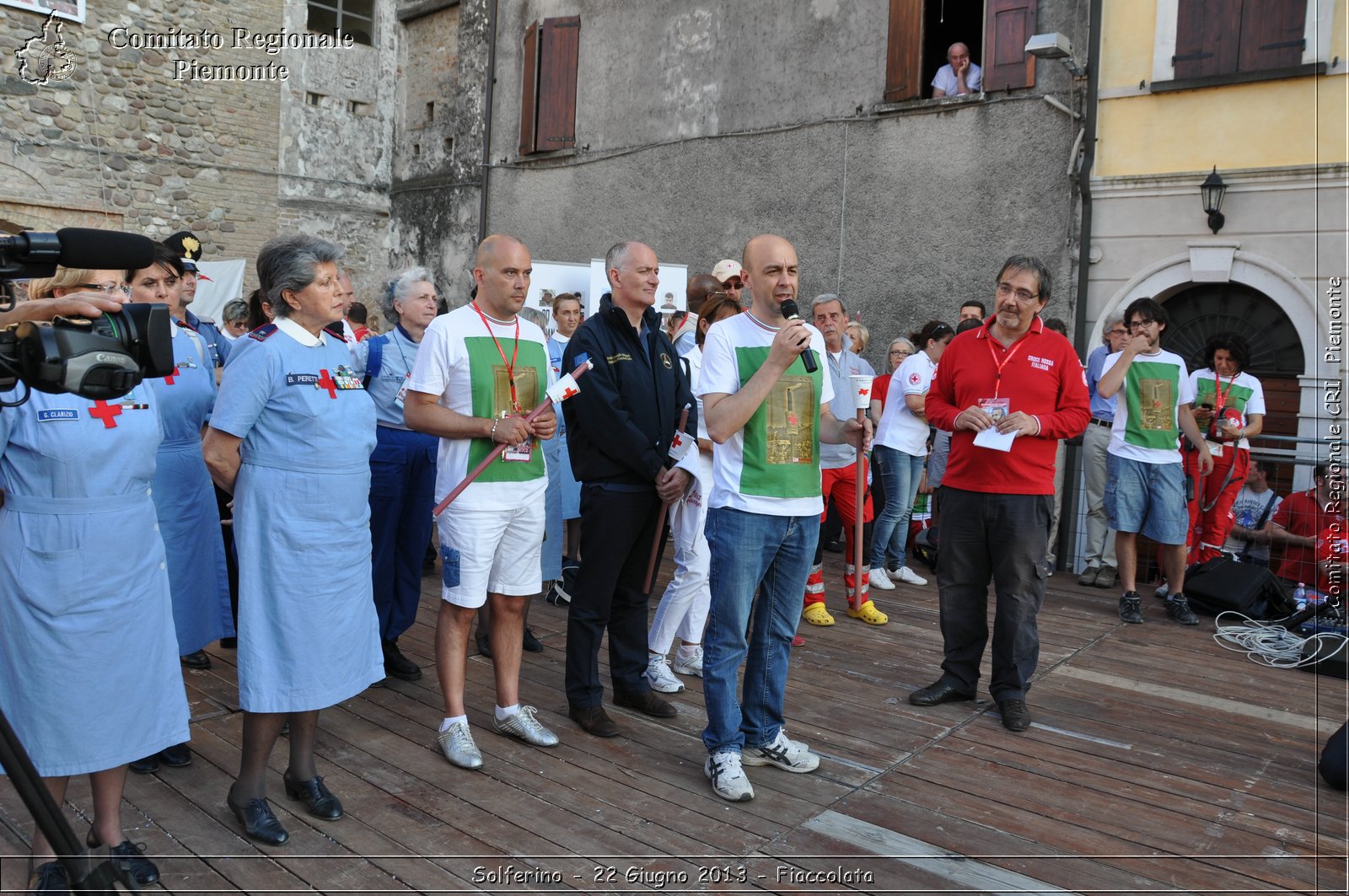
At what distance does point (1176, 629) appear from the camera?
6809mm

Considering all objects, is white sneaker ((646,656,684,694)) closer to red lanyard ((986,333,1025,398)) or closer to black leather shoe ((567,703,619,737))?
black leather shoe ((567,703,619,737))

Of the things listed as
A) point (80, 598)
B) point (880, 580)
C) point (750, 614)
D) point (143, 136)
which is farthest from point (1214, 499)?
point (143, 136)

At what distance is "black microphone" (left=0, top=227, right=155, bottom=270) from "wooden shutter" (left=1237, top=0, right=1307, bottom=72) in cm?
885

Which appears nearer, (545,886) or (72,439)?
(72,439)

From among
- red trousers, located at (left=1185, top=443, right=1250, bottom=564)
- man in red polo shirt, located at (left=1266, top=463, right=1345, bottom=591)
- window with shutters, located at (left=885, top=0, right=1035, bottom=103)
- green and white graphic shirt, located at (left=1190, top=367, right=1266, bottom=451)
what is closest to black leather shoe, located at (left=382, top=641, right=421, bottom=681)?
red trousers, located at (left=1185, top=443, right=1250, bottom=564)

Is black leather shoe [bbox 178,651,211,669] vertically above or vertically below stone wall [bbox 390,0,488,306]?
below

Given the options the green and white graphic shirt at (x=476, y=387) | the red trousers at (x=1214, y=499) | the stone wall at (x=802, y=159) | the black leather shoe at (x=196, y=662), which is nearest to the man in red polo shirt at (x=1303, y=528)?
the red trousers at (x=1214, y=499)

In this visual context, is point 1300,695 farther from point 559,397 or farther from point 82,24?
point 82,24

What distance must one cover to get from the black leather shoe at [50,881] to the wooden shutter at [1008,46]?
9.37 m

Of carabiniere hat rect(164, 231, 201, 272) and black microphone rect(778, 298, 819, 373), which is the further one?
carabiniere hat rect(164, 231, 201, 272)

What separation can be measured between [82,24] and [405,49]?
470 centimetres

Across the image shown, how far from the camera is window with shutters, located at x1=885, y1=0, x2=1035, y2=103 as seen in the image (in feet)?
31.6

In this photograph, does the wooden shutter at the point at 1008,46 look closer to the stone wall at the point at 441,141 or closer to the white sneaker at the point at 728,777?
the white sneaker at the point at 728,777

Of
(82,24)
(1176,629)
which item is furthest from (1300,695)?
(82,24)
